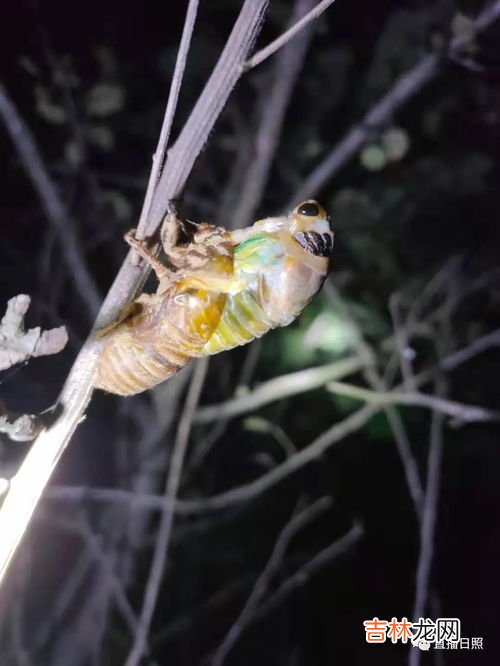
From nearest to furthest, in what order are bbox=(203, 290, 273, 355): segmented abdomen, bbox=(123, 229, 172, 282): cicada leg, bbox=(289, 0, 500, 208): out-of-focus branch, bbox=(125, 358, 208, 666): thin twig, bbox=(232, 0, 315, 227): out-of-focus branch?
bbox=(123, 229, 172, 282): cicada leg
bbox=(203, 290, 273, 355): segmented abdomen
bbox=(125, 358, 208, 666): thin twig
bbox=(289, 0, 500, 208): out-of-focus branch
bbox=(232, 0, 315, 227): out-of-focus branch

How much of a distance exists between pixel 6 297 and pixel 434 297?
91.3 inches

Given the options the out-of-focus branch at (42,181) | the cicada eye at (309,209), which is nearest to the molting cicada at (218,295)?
the cicada eye at (309,209)

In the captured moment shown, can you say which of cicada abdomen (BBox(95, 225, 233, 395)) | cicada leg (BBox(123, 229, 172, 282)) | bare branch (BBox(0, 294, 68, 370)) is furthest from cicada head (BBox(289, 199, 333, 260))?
bare branch (BBox(0, 294, 68, 370))

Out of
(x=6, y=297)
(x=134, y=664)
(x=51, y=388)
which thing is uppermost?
(x=6, y=297)

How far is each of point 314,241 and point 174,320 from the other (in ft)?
1.08

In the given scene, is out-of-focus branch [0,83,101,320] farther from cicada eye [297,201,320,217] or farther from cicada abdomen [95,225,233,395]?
cicada eye [297,201,320,217]

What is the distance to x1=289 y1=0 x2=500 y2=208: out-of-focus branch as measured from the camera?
2.29 meters

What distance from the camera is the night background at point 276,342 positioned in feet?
9.30

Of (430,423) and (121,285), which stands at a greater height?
(430,423)

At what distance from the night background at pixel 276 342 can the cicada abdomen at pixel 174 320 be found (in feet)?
4.19

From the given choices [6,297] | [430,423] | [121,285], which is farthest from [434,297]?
[121,285]

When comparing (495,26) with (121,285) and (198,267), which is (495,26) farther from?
(121,285)

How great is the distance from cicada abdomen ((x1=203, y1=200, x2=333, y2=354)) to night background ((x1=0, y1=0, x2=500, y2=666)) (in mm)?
1217

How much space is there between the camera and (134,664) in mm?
2057
